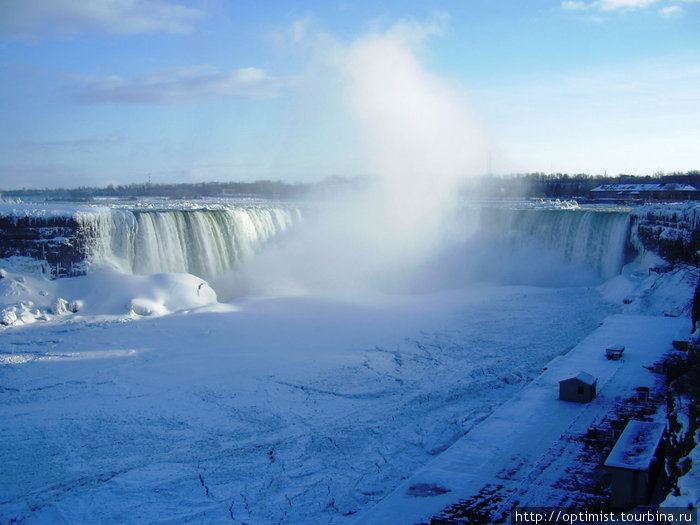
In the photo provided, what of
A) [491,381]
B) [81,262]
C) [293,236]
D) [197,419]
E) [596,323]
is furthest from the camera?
[293,236]

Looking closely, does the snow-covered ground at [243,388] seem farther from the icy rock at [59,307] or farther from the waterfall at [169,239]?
the waterfall at [169,239]

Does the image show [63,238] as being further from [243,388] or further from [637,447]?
[637,447]

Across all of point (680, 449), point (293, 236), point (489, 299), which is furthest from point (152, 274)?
point (680, 449)

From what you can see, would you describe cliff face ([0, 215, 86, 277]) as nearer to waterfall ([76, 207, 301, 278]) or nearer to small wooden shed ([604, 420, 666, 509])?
waterfall ([76, 207, 301, 278])

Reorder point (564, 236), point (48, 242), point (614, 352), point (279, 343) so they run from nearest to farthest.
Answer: point (614, 352)
point (279, 343)
point (48, 242)
point (564, 236)

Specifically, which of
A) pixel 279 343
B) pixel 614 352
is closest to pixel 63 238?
pixel 279 343

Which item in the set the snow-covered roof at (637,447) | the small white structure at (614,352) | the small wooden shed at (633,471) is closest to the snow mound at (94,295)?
the small white structure at (614,352)

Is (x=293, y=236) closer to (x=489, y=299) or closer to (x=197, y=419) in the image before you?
(x=489, y=299)
